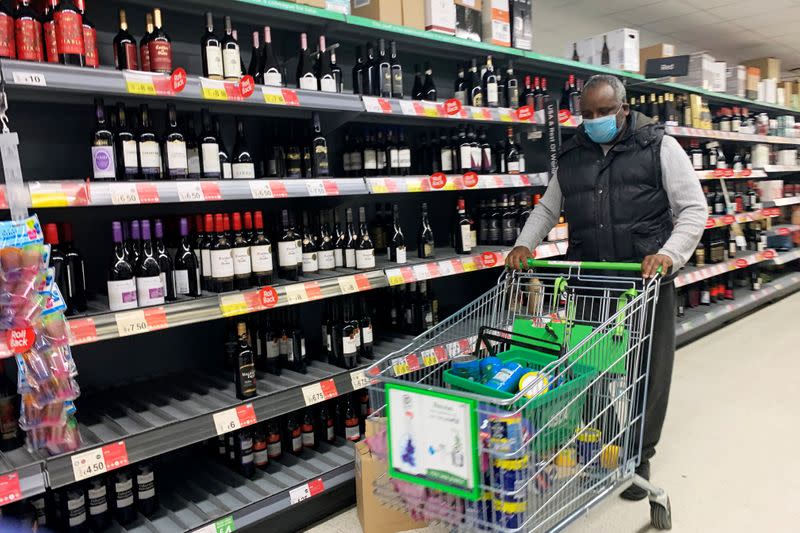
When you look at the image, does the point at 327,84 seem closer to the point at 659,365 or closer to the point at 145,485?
the point at 145,485

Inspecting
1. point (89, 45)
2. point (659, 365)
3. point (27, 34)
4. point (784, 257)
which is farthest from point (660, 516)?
point (784, 257)

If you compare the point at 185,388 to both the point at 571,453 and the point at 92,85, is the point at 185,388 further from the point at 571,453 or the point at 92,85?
the point at 571,453

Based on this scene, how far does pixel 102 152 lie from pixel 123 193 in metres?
0.26

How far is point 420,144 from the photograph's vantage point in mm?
3852

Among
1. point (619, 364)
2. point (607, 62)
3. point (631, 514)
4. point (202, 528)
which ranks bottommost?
point (631, 514)

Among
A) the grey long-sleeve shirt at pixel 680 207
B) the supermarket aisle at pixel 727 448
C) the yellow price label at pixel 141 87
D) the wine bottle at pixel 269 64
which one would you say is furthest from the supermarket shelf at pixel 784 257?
the yellow price label at pixel 141 87

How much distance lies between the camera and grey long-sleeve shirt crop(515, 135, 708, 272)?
2271 mm

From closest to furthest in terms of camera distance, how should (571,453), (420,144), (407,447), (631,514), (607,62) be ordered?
(407,447)
(571,453)
(631,514)
(420,144)
(607,62)

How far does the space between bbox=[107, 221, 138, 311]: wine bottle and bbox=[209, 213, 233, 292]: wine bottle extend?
0.29m

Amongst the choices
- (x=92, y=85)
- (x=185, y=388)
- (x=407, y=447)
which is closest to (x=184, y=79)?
(x=92, y=85)

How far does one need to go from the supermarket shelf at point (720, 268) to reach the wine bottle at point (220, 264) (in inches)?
143

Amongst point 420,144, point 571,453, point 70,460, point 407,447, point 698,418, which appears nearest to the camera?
point 407,447

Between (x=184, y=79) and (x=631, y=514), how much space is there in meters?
2.43

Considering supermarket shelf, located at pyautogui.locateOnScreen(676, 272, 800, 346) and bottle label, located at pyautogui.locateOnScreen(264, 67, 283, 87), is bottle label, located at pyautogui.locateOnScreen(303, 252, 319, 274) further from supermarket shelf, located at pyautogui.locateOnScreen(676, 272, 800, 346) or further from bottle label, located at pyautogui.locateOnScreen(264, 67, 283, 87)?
supermarket shelf, located at pyautogui.locateOnScreen(676, 272, 800, 346)
